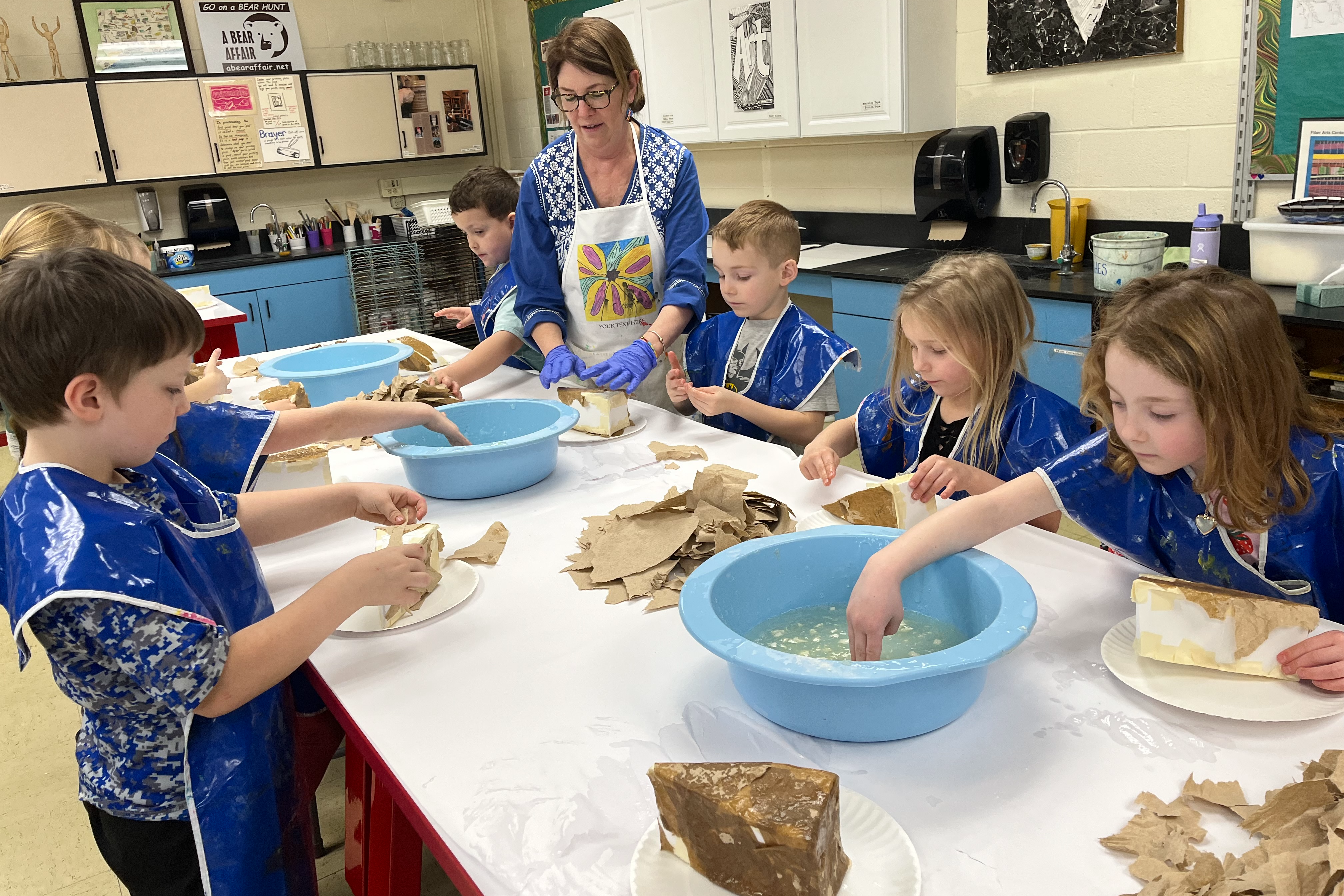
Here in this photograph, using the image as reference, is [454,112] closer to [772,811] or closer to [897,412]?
[897,412]

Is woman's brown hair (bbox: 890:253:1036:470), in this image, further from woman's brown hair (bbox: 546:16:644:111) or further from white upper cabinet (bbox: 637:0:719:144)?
white upper cabinet (bbox: 637:0:719:144)

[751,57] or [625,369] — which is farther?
[751,57]

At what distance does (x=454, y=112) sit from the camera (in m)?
6.09

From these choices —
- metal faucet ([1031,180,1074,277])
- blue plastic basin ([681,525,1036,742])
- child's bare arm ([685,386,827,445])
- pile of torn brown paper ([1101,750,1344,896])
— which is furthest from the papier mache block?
metal faucet ([1031,180,1074,277])

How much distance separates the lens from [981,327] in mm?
1598

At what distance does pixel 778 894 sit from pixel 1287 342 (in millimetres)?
917

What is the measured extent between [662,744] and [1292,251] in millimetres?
2554

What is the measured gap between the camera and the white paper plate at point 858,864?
28.6 inches

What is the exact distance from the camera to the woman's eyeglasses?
2.10 m

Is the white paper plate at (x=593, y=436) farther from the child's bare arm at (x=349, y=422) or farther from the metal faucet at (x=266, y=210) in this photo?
the metal faucet at (x=266, y=210)

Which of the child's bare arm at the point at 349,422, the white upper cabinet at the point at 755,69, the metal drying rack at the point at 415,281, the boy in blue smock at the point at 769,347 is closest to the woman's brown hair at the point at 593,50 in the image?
the boy in blue smock at the point at 769,347

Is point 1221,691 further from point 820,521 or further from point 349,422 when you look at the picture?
point 349,422

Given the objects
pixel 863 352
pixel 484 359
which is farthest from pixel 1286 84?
pixel 484 359

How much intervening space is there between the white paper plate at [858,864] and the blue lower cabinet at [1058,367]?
2.46 m
